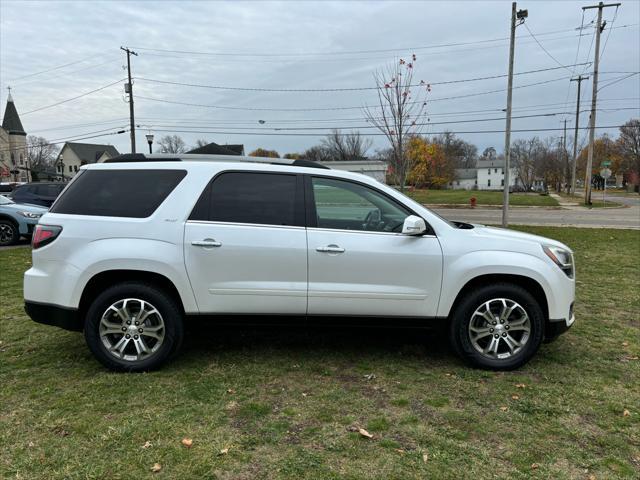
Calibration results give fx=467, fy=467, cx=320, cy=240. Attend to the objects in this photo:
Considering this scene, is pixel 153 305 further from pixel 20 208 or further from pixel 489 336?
pixel 20 208

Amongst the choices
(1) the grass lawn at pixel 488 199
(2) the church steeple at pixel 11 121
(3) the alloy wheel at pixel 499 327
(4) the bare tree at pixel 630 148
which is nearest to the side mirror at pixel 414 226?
(3) the alloy wheel at pixel 499 327

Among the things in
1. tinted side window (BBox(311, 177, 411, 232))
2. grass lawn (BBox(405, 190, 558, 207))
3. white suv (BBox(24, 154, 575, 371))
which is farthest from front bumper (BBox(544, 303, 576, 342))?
grass lawn (BBox(405, 190, 558, 207))

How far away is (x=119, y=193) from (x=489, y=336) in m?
3.39

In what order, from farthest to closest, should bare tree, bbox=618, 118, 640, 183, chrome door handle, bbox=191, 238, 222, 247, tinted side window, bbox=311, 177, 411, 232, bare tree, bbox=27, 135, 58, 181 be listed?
bare tree, bbox=27, 135, 58, 181, bare tree, bbox=618, 118, 640, 183, tinted side window, bbox=311, 177, 411, 232, chrome door handle, bbox=191, 238, 222, 247

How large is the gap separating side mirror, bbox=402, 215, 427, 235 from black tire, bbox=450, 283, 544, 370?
0.72 m

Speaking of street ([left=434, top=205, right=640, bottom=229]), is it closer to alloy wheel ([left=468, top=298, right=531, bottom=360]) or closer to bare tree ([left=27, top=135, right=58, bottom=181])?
alloy wheel ([left=468, top=298, right=531, bottom=360])

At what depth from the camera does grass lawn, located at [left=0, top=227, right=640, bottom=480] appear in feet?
8.88

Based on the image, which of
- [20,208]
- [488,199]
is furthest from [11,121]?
[20,208]

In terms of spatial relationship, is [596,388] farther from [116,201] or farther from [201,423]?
[116,201]

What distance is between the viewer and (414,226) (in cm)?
380

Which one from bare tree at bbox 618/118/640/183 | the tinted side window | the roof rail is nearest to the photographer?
the tinted side window

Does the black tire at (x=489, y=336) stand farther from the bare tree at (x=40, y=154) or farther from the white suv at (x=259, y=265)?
the bare tree at (x=40, y=154)

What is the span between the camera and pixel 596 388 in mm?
3736

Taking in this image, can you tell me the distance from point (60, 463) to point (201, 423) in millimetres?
832
